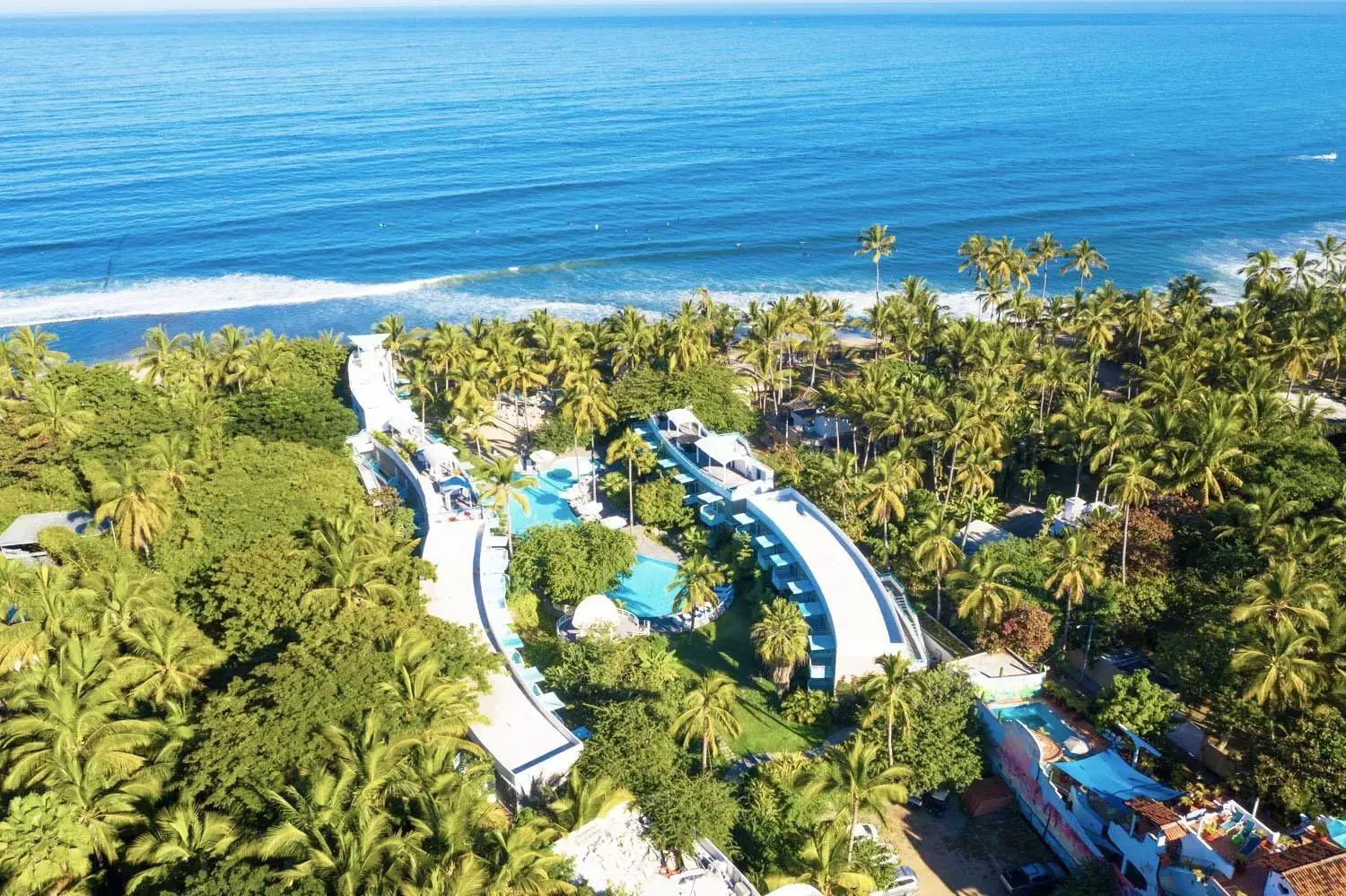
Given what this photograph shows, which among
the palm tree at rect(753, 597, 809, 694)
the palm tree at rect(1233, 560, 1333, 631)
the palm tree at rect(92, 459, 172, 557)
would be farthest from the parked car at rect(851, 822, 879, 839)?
the palm tree at rect(92, 459, 172, 557)

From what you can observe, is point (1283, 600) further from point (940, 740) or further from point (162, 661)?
point (162, 661)

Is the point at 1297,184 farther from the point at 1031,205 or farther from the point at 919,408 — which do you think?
the point at 919,408

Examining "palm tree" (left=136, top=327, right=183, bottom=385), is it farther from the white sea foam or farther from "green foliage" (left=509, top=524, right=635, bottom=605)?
the white sea foam

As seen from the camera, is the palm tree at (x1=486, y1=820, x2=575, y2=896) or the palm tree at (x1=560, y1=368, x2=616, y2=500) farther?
the palm tree at (x1=560, y1=368, x2=616, y2=500)

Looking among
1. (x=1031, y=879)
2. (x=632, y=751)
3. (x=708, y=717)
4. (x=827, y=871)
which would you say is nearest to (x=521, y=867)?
(x=632, y=751)

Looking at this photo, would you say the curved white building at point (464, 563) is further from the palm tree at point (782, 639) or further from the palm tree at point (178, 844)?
the palm tree at point (178, 844)

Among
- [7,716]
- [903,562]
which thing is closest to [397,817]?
[7,716]

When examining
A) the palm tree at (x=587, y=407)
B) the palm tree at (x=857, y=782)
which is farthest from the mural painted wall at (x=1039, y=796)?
the palm tree at (x=587, y=407)
